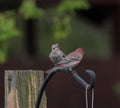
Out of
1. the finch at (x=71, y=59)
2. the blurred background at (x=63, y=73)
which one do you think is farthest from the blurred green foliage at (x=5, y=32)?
the finch at (x=71, y=59)

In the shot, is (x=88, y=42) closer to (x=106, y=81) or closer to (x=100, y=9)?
(x=100, y=9)

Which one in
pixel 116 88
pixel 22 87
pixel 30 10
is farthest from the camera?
pixel 116 88

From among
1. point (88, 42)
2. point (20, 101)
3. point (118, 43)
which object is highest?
point (88, 42)

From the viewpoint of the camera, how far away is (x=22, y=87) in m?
4.04

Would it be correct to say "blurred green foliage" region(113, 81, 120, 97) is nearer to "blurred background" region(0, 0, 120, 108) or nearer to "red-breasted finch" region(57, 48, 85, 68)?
"blurred background" region(0, 0, 120, 108)

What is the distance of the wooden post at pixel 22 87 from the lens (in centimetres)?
402

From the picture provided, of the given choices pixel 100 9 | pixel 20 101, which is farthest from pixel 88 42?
pixel 20 101

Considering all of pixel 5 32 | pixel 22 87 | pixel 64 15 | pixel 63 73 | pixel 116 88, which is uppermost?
pixel 64 15

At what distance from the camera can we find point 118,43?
12930mm

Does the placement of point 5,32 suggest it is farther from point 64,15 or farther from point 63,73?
point 63,73

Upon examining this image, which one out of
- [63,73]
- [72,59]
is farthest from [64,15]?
[72,59]

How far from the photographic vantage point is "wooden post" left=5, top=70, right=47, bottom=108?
402cm

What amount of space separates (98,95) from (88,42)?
7288 mm

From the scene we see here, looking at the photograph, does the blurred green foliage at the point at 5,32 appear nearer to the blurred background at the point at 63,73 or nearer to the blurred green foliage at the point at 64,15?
the blurred background at the point at 63,73
